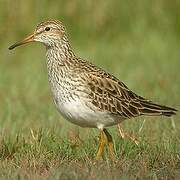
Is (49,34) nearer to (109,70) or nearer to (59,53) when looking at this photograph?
(59,53)

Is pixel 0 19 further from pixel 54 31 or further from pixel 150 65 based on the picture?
pixel 54 31

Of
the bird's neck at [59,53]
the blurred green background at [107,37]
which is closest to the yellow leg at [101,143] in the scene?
the bird's neck at [59,53]

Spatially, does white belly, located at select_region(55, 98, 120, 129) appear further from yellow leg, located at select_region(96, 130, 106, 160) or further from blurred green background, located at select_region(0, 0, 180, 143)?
blurred green background, located at select_region(0, 0, 180, 143)

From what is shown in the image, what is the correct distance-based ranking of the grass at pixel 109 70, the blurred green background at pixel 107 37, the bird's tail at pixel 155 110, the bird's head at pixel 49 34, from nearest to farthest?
1. the grass at pixel 109 70
2. the bird's tail at pixel 155 110
3. the bird's head at pixel 49 34
4. the blurred green background at pixel 107 37

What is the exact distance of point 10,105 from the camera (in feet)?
35.5

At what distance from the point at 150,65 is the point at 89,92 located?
626 centimetres

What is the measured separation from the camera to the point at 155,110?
8211 mm

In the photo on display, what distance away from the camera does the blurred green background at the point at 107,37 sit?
1322cm

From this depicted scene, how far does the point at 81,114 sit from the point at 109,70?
5.86m

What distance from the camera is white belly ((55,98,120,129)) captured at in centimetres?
773

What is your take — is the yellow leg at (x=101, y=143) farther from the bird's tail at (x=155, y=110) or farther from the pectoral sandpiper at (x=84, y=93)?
the bird's tail at (x=155, y=110)

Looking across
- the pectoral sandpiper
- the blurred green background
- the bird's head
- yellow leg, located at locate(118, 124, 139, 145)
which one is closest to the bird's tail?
the pectoral sandpiper

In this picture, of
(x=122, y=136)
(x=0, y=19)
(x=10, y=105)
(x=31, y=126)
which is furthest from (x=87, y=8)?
(x=122, y=136)

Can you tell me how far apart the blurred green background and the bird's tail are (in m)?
4.02
